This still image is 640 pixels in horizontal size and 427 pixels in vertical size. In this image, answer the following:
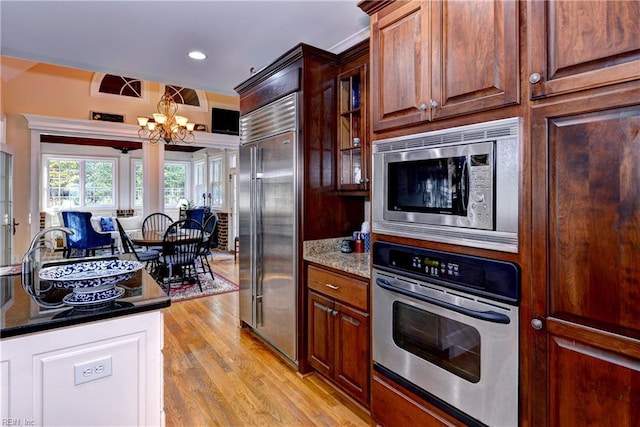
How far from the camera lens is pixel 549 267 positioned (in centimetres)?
118

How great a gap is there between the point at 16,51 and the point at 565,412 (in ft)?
14.8

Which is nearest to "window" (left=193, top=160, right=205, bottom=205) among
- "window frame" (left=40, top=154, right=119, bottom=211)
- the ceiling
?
"window frame" (left=40, top=154, right=119, bottom=211)

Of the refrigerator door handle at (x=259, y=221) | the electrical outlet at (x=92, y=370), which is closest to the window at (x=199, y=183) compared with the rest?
the refrigerator door handle at (x=259, y=221)

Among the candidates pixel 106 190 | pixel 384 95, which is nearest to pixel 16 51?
pixel 384 95

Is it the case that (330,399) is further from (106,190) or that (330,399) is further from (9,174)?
(106,190)

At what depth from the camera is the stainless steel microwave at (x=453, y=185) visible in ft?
4.18

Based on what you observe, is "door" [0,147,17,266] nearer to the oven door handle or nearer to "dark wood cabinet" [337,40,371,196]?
"dark wood cabinet" [337,40,371,196]

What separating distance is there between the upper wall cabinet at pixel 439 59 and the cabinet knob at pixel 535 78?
0.06 metres

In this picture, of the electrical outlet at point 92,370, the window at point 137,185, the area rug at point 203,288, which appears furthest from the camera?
the window at point 137,185

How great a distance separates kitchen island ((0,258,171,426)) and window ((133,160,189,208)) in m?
9.66

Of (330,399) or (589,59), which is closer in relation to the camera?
(589,59)

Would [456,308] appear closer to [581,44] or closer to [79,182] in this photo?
[581,44]

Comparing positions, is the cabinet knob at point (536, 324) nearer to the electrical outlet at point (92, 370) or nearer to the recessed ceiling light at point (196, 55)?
the electrical outlet at point (92, 370)

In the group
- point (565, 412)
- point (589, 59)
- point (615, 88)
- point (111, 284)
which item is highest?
point (589, 59)
